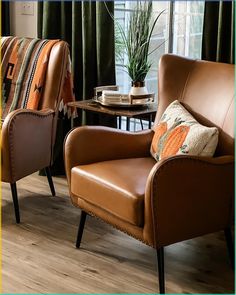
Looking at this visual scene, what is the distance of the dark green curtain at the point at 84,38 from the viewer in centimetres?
366

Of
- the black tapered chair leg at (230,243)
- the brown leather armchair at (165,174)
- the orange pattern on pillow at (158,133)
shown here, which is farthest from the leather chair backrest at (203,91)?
the black tapered chair leg at (230,243)

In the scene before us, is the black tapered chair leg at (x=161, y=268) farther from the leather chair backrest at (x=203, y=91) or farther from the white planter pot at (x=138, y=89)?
the white planter pot at (x=138, y=89)

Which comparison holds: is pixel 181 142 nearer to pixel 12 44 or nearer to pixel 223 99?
pixel 223 99

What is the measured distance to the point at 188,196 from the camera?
236 centimetres

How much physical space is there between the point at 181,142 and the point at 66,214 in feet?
3.46

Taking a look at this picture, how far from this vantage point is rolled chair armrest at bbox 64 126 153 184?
2.76 m

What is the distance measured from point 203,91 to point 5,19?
6.99ft

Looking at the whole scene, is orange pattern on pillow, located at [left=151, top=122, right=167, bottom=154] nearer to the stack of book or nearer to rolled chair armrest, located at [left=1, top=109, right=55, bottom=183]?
the stack of book

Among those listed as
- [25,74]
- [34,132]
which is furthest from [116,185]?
[25,74]

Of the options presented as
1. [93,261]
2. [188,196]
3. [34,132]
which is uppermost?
[34,132]

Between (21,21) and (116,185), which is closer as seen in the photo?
(116,185)

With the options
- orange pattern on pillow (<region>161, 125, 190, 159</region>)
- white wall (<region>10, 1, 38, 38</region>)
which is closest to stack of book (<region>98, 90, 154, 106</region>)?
orange pattern on pillow (<region>161, 125, 190, 159</region>)

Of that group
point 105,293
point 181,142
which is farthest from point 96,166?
point 105,293

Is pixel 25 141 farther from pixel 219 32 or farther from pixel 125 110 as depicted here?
pixel 219 32
